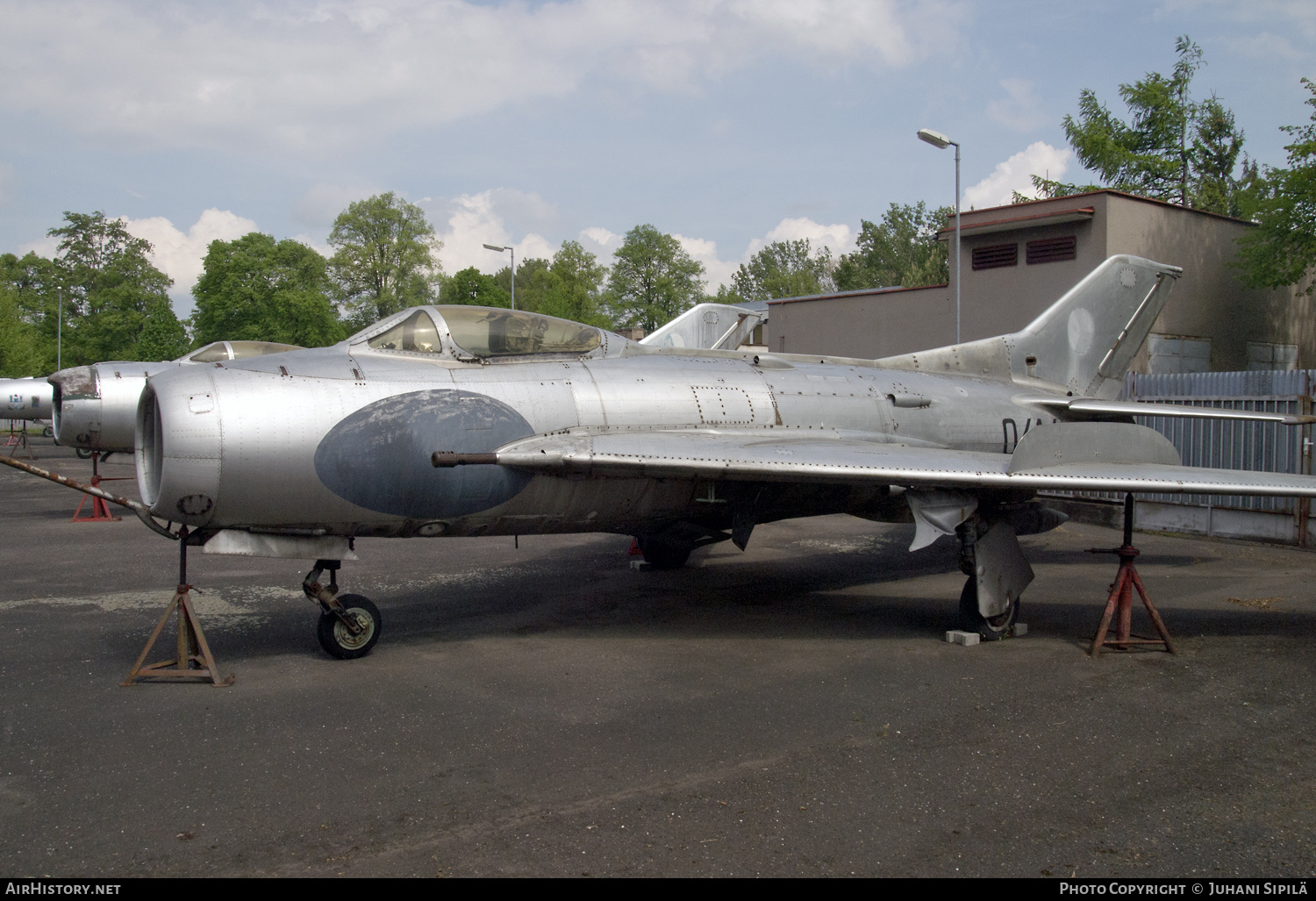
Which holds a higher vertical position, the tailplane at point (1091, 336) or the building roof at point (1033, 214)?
the building roof at point (1033, 214)

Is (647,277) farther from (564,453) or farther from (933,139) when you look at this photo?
(564,453)

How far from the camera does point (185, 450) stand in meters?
6.04

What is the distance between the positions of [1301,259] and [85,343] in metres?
76.7

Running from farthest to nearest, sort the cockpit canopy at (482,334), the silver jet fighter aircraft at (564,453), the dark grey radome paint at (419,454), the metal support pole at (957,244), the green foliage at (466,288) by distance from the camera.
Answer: the green foliage at (466,288) → the metal support pole at (957,244) → the cockpit canopy at (482,334) → the dark grey radome paint at (419,454) → the silver jet fighter aircraft at (564,453)

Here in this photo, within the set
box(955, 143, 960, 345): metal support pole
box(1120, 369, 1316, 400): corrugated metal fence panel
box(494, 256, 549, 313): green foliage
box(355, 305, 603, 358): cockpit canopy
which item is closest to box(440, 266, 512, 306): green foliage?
box(494, 256, 549, 313): green foliage

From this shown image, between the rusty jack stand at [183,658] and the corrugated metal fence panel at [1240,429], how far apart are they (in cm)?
1168

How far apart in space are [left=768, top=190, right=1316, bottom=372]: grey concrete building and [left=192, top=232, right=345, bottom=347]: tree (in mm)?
40373

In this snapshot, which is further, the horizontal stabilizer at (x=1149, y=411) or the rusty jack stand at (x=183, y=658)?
the horizontal stabilizer at (x=1149, y=411)

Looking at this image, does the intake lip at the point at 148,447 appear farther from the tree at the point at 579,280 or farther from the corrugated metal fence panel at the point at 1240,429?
the tree at the point at 579,280

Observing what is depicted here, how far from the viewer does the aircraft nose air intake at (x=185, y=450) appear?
19.8 feet

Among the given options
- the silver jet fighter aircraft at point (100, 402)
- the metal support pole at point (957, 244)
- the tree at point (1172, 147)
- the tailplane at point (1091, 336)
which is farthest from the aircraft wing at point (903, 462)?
the tree at point (1172, 147)

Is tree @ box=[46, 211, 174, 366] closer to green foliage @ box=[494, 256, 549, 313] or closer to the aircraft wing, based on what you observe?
green foliage @ box=[494, 256, 549, 313]

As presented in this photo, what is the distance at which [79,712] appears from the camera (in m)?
5.73

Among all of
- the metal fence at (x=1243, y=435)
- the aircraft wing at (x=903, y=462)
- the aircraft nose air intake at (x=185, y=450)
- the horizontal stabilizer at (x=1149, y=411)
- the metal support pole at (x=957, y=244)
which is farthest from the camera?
the metal support pole at (x=957, y=244)
